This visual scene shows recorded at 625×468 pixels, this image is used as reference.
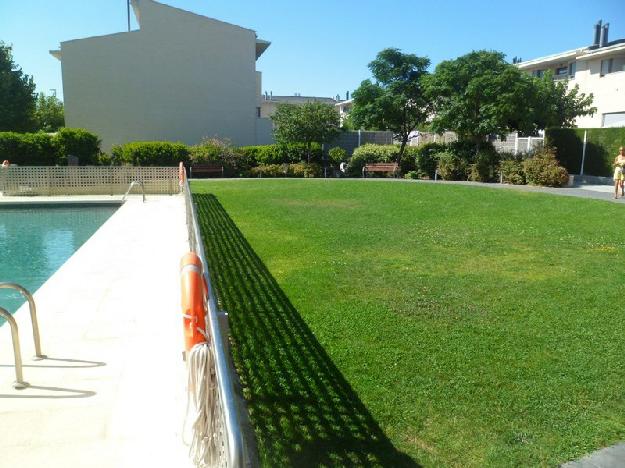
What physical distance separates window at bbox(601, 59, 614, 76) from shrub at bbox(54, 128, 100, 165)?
30599 mm

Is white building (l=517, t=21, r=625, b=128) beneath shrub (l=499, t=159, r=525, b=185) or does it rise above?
above

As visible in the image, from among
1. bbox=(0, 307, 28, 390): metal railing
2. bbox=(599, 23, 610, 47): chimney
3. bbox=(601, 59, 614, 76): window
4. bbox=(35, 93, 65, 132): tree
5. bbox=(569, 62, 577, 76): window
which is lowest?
bbox=(0, 307, 28, 390): metal railing

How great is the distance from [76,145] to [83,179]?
519 centimetres

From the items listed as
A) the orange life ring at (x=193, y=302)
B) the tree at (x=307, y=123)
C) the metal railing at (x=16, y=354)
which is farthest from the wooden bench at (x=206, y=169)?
the orange life ring at (x=193, y=302)

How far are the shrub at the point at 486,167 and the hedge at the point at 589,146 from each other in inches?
95.3

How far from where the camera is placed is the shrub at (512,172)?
22.8 m

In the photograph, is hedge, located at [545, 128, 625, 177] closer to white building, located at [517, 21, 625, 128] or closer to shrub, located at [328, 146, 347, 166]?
white building, located at [517, 21, 625, 128]

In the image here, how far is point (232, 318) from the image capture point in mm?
5781

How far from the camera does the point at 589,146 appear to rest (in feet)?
76.0

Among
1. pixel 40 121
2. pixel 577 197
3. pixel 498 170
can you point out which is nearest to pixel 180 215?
pixel 577 197

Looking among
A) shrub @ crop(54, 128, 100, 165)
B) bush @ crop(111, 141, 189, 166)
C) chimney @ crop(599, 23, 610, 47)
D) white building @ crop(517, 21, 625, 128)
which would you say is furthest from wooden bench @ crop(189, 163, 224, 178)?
chimney @ crop(599, 23, 610, 47)

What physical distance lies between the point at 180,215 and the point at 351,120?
56.8 ft

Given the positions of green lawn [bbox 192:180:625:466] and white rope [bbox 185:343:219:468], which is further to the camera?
green lawn [bbox 192:180:625:466]

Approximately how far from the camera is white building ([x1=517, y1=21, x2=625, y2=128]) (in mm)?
30750
